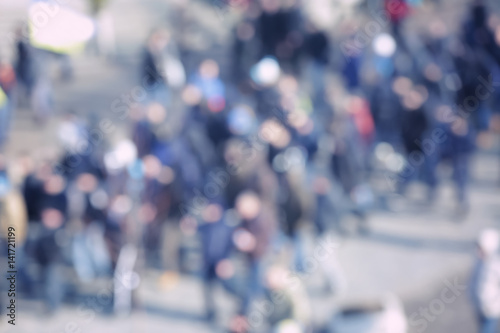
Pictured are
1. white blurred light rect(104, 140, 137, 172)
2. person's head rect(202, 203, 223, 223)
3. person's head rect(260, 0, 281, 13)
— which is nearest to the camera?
person's head rect(202, 203, 223, 223)

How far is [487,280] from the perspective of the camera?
5445 mm

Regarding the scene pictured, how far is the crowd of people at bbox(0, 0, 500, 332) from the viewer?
659 cm

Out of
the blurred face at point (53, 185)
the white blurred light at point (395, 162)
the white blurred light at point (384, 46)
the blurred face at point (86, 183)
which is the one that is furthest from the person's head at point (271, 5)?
the blurred face at point (53, 185)

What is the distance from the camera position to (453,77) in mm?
9305

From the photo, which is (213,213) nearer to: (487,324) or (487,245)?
(487,245)

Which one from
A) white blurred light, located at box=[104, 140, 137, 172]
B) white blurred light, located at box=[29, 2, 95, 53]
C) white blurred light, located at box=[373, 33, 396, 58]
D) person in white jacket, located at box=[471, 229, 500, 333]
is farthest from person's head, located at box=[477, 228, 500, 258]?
white blurred light, located at box=[29, 2, 95, 53]

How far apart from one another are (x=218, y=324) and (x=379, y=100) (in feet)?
13.1

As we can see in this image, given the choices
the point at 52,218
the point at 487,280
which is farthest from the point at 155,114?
the point at 487,280

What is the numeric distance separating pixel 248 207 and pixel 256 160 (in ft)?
2.62

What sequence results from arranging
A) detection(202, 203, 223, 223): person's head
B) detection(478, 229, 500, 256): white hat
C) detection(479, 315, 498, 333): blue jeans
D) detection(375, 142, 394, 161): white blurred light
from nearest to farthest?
1. detection(478, 229, 500, 256): white hat
2. detection(479, 315, 498, 333): blue jeans
3. detection(202, 203, 223, 223): person's head
4. detection(375, 142, 394, 161): white blurred light

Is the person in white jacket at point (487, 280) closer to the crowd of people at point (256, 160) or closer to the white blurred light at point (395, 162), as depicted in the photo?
the crowd of people at point (256, 160)

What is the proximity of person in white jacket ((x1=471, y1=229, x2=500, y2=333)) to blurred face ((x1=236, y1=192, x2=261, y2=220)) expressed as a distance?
2.14m

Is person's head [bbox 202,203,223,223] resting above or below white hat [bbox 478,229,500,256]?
above

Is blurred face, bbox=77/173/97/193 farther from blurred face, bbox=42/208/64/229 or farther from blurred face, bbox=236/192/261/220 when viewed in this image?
blurred face, bbox=236/192/261/220
